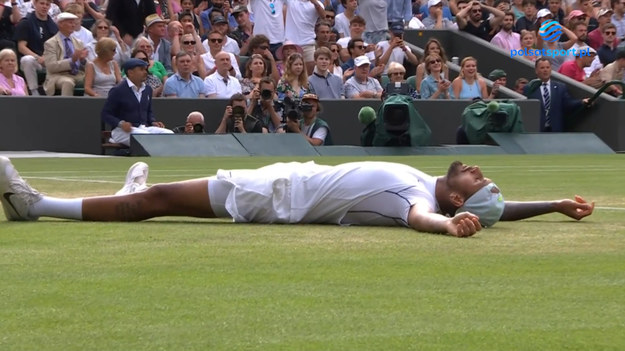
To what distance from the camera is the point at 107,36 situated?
71.1 feet

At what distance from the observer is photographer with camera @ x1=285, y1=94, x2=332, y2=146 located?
20.8 meters

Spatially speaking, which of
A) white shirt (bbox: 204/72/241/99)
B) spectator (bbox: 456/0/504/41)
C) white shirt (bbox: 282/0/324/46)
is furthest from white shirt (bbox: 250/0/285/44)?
spectator (bbox: 456/0/504/41)

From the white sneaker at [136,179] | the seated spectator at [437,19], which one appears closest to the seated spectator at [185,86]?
the seated spectator at [437,19]

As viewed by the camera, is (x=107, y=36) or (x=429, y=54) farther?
(x=429, y=54)

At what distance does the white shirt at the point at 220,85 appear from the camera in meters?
21.9

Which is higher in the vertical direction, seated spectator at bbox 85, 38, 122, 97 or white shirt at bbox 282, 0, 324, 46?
white shirt at bbox 282, 0, 324, 46

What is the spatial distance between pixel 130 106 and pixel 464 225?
12.8 metres

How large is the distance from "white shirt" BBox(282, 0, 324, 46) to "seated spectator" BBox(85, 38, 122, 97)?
13.9 feet

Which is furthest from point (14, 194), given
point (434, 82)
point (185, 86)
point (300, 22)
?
point (300, 22)

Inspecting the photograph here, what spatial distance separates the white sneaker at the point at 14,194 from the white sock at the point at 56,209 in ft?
0.13

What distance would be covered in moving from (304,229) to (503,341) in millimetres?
3808

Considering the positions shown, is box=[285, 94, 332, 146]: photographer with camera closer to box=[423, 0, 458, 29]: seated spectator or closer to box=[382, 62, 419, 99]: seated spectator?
box=[382, 62, 419, 99]: seated spectator

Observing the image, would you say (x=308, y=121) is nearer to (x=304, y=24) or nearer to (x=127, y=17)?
(x=127, y=17)

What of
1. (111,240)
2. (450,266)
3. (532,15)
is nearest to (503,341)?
(450,266)
